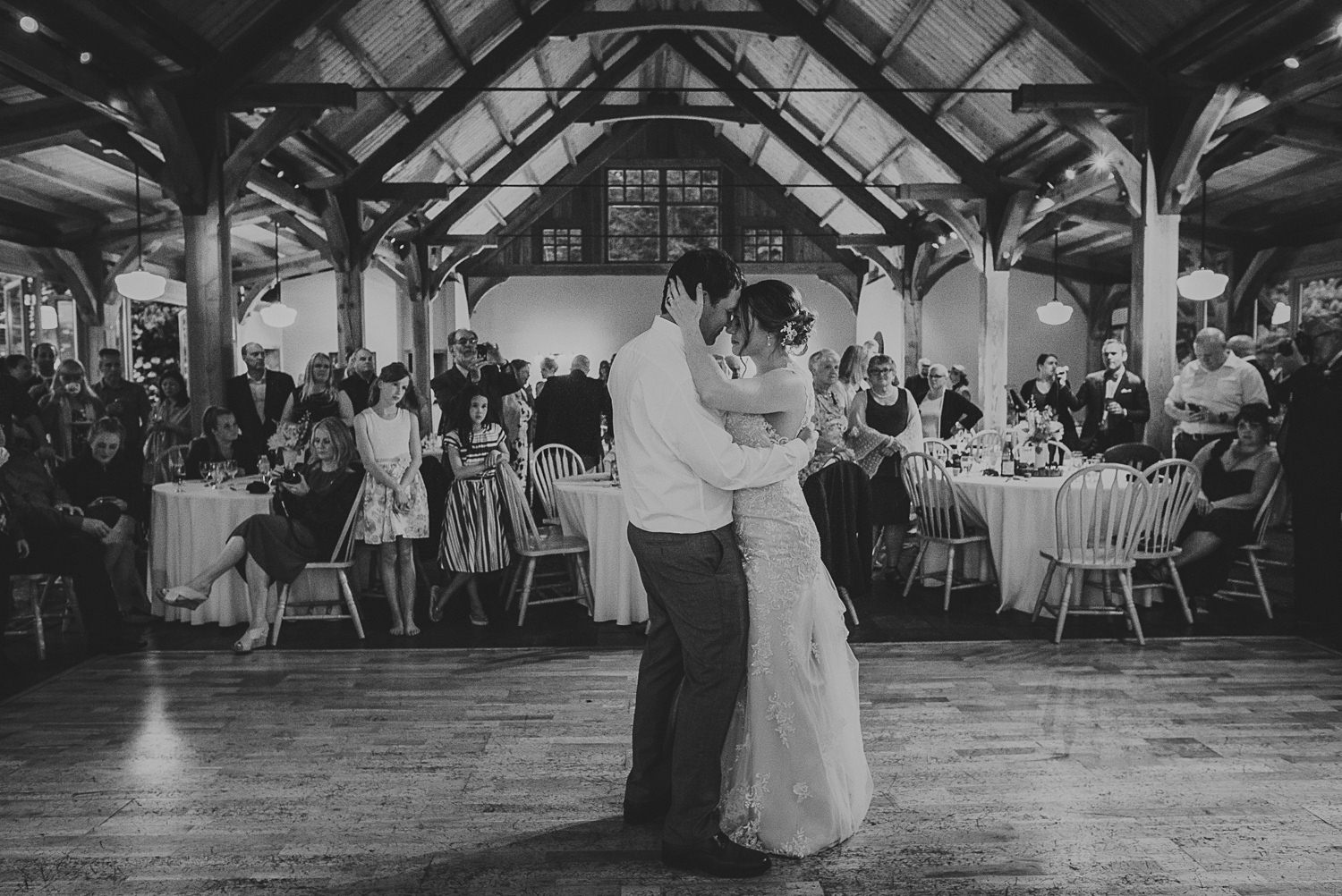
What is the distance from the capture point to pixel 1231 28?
6773 millimetres

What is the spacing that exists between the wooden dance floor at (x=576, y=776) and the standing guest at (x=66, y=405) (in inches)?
177

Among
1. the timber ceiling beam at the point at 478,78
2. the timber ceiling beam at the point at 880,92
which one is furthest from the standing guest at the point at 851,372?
the timber ceiling beam at the point at 478,78

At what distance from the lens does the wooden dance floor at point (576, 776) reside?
2.72 metres

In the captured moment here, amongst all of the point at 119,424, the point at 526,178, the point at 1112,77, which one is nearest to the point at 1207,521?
the point at 1112,77

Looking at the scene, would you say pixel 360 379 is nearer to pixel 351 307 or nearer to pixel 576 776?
pixel 576 776

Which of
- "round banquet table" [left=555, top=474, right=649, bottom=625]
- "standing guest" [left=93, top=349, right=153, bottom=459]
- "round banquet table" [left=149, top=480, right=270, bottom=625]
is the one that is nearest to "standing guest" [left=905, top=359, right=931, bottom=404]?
"round banquet table" [left=555, top=474, right=649, bottom=625]

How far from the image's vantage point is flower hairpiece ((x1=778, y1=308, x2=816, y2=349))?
277 centimetres

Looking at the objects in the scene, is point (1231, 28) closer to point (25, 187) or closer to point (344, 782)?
point (344, 782)

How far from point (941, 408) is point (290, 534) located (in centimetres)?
501

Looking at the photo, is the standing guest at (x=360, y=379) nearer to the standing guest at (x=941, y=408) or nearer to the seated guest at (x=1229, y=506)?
the standing guest at (x=941, y=408)

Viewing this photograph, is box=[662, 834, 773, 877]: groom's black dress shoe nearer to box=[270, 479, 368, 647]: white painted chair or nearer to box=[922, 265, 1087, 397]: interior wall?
box=[270, 479, 368, 647]: white painted chair

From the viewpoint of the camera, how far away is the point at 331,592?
5703mm

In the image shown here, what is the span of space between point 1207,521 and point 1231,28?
3313 mm

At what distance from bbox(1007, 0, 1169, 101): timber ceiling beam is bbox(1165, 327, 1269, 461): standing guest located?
208 cm
